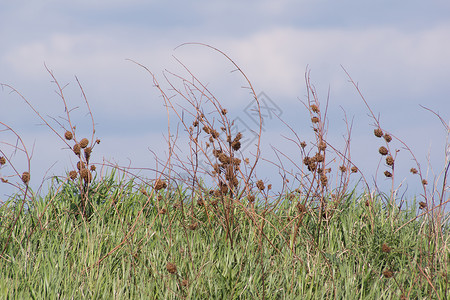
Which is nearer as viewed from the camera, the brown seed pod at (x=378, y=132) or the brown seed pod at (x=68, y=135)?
the brown seed pod at (x=378, y=132)

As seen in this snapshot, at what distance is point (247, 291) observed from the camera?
3.70 m

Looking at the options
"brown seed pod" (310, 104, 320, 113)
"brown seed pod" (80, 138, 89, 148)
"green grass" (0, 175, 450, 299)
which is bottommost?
"green grass" (0, 175, 450, 299)

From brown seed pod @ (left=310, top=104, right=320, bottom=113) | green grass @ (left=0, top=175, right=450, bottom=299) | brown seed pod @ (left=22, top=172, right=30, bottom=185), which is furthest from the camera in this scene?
brown seed pod @ (left=310, top=104, right=320, bottom=113)

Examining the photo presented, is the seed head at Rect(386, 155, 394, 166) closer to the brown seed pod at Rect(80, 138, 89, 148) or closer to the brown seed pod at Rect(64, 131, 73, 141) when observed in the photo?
the brown seed pod at Rect(80, 138, 89, 148)

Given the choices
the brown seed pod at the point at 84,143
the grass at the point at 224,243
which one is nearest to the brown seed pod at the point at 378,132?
the grass at the point at 224,243

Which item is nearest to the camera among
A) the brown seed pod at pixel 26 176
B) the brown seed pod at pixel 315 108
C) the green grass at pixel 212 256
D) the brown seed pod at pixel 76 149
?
the green grass at pixel 212 256

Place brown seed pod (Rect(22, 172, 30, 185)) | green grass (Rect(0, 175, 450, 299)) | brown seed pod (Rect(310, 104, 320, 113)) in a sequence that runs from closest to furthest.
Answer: green grass (Rect(0, 175, 450, 299)), brown seed pod (Rect(22, 172, 30, 185)), brown seed pod (Rect(310, 104, 320, 113))

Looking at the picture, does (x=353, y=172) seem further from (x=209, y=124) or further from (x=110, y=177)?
(x=110, y=177)

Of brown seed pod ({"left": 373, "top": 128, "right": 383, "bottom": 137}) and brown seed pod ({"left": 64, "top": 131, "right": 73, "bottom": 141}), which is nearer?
brown seed pod ({"left": 373, "top": 128, "right": 383, "bottom": 137})

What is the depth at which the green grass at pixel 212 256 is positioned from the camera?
3.76 meters

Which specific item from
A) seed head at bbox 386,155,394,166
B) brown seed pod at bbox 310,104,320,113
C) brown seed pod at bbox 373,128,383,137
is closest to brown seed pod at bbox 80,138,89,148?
brown seed pod at bbox 310,104,320,113

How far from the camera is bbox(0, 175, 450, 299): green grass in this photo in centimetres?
376

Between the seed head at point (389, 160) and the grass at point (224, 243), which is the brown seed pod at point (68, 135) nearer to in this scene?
the grass at point (224, 243)

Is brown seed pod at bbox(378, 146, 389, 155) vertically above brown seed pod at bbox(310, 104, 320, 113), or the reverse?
brown seed pod at bbox(310, 104, 320, 113)
